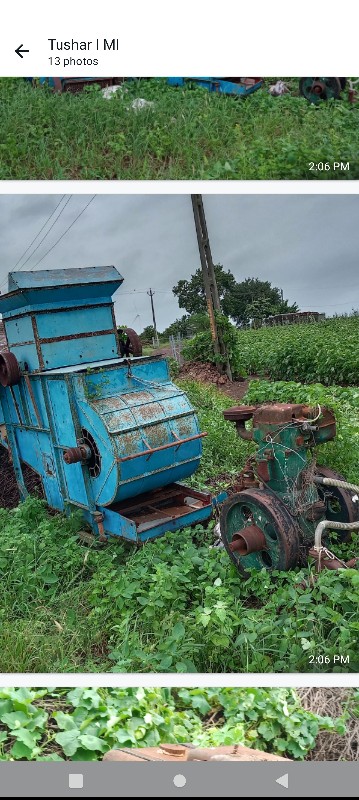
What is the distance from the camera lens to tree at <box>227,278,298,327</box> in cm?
245

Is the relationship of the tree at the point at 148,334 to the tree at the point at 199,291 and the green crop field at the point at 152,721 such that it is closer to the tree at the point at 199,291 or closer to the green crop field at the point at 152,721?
the tree at the point at 199,291

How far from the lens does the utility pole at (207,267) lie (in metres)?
2.32

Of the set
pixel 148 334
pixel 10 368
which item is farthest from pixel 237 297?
pixel 10 368

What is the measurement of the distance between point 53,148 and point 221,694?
2050mm

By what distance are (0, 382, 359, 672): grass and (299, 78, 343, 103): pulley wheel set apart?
1.42 m

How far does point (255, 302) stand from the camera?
2516mm

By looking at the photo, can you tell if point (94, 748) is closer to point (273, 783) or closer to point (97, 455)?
point (273, 783)

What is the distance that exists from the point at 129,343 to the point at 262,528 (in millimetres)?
1042

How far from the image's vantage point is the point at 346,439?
2.92 meters

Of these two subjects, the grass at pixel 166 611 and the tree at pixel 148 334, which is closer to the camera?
the grass at pixel 166 611

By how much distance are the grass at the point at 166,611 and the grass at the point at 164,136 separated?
1269mm
